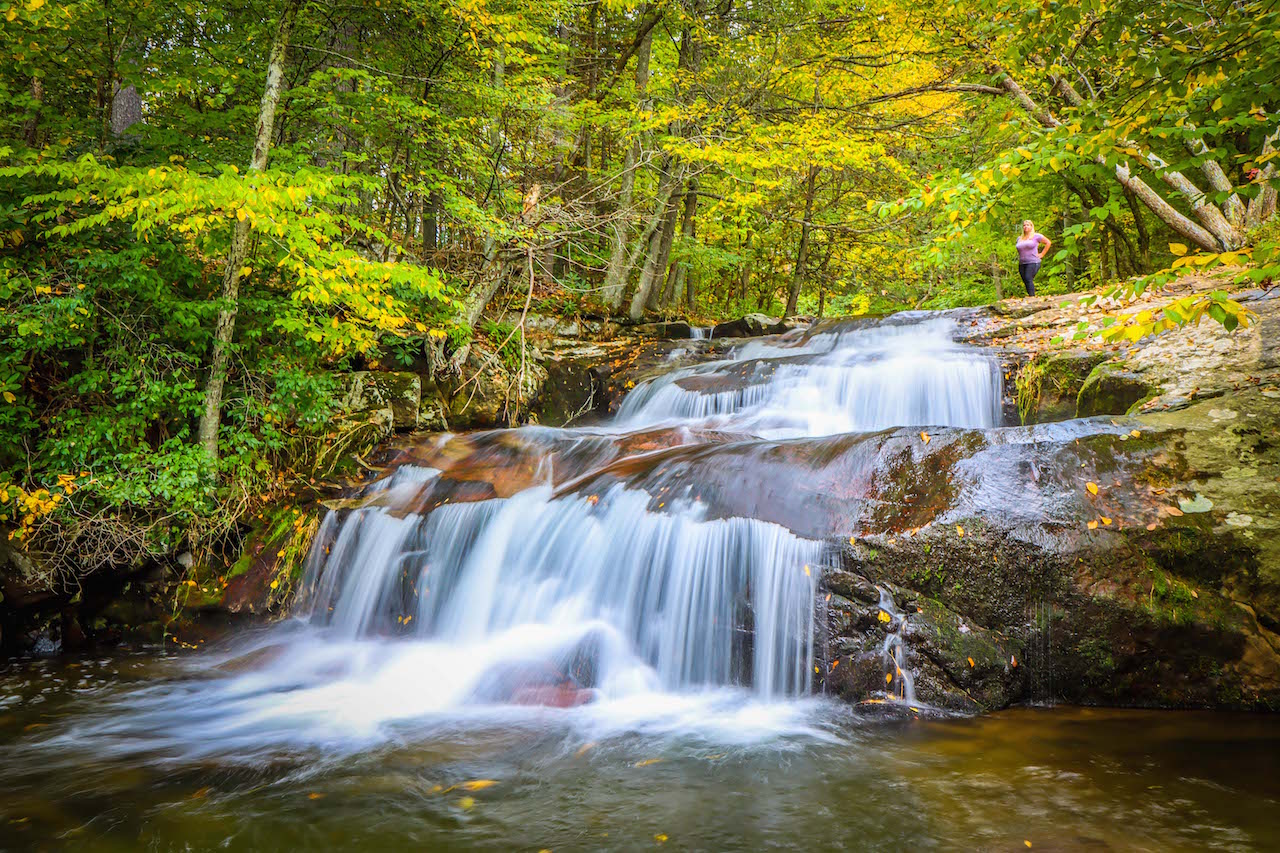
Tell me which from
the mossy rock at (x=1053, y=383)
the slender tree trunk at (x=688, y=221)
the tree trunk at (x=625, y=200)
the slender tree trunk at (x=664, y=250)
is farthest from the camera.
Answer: the slender tree trunk at (x=688, y=221)

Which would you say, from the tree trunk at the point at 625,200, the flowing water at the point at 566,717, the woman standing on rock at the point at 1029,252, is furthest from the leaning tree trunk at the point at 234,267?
the woman standing on rock at the point at 1029,252

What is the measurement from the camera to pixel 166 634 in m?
6.22

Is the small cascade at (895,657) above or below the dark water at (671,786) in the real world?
above

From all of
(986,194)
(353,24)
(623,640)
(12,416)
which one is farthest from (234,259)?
(986,194)

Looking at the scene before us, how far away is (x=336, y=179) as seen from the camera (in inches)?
236

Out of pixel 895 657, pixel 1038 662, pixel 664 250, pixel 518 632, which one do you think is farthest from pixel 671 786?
pixel 664 250

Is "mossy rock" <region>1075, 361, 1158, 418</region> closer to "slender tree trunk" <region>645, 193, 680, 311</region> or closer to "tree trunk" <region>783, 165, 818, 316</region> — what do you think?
"slender tree trunk" <region>645, 193, 680, 311</region>

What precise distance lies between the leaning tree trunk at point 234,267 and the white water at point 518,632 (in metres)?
1.50

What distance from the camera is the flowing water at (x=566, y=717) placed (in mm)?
3137

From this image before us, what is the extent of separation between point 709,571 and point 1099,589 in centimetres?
245

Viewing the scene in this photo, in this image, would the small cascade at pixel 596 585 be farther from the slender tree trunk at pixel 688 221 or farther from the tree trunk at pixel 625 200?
the slender tree trunk at pixel 688 221

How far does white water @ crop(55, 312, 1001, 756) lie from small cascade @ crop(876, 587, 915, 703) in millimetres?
14

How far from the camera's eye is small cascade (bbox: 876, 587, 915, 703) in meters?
4.27

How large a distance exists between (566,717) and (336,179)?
15.6 feet
